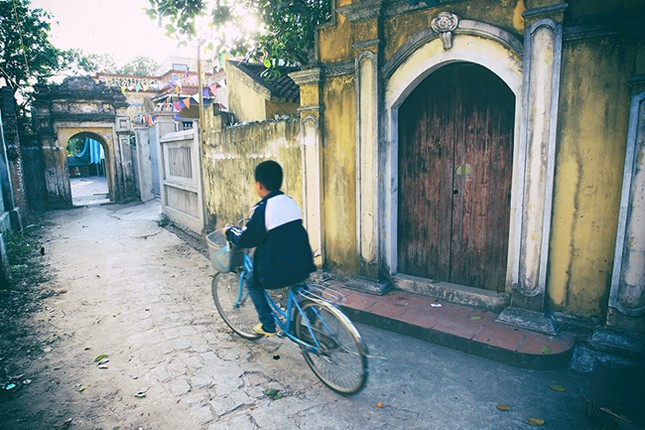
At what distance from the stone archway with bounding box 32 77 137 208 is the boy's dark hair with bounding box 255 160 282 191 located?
52.2ft

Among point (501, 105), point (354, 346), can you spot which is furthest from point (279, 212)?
point (501, 105)

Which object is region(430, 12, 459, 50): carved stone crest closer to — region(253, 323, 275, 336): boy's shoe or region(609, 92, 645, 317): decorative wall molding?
region(609, 92, 645, 317): decorative wall molding

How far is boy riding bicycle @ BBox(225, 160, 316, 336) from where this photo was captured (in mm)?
3467

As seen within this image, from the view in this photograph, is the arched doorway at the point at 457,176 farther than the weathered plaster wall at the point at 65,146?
No

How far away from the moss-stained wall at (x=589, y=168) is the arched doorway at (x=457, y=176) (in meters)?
0.68

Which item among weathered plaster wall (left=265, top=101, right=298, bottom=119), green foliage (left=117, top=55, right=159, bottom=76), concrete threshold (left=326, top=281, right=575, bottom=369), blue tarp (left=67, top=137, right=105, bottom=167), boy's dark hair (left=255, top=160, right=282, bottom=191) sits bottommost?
concrete threshold (left=326, top=281, right=575, bottom=369)

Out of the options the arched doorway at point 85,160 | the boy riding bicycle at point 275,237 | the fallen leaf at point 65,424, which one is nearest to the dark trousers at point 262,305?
the boy riding bicycle at point 275,237

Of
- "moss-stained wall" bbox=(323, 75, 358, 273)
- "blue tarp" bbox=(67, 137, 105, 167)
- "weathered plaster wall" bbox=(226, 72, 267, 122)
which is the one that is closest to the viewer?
"moss-stained wall" bbox=(323, 75, 358, 273)

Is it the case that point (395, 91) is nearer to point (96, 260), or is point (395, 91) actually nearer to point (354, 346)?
point (354, 346)

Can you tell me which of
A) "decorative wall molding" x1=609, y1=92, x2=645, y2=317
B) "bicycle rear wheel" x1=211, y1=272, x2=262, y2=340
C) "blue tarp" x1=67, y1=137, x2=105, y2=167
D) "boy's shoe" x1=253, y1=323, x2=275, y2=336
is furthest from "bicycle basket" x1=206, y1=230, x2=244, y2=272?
"blue tarp" x1=67, y1=137, x2=105, y2=167

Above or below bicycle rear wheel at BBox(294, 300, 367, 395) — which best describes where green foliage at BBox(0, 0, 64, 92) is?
above

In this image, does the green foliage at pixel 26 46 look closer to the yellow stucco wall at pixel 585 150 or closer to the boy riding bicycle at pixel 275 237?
the boy riding bicycle at pixel 275 237

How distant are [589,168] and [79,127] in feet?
60.0

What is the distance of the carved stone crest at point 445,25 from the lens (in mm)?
4305
